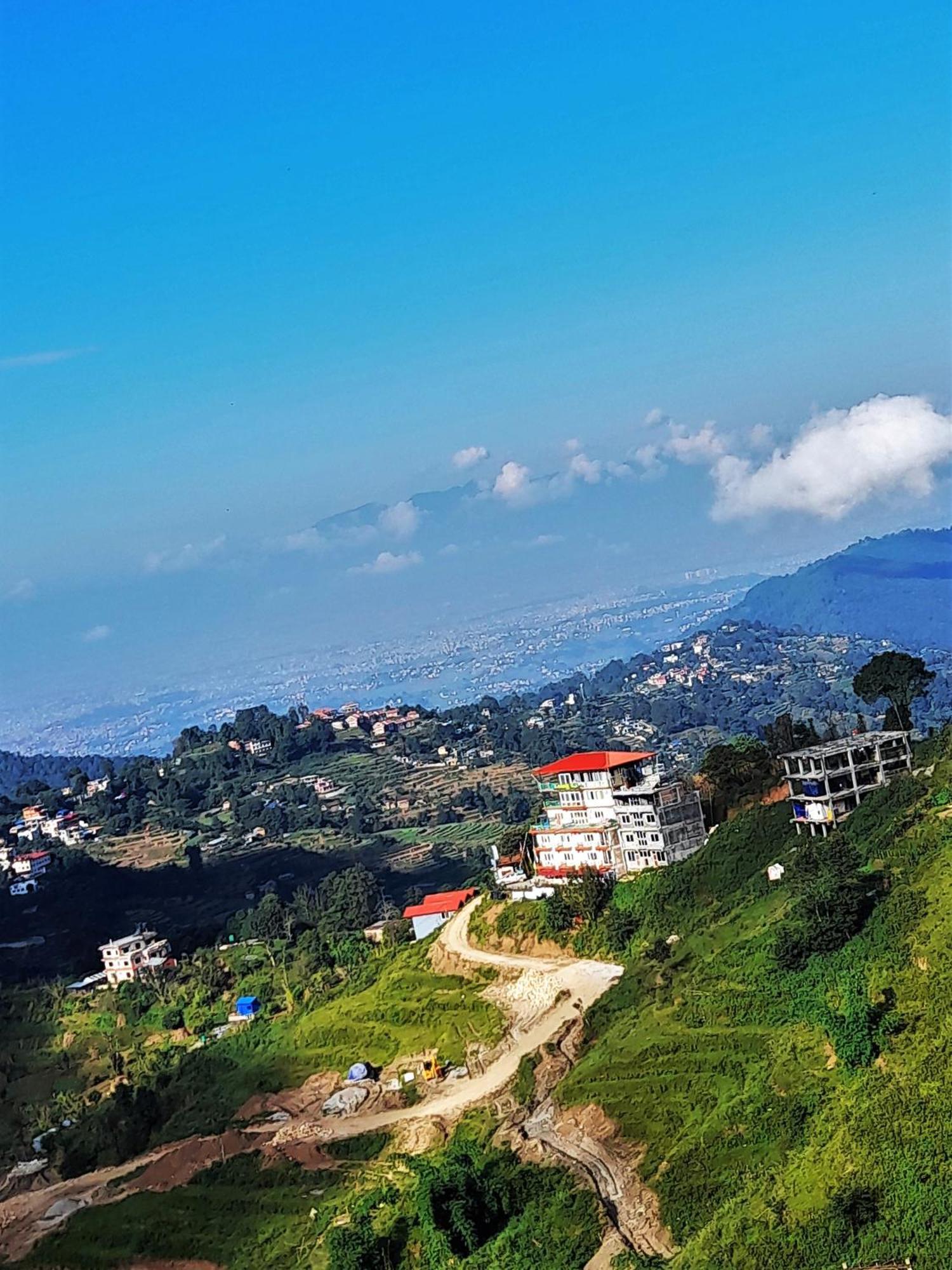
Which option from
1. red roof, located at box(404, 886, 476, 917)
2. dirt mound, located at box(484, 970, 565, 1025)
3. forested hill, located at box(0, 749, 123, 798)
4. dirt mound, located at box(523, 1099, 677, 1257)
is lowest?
dirt mound, located at box(523, 1099, 677, 1257)

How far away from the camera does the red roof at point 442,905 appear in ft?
142

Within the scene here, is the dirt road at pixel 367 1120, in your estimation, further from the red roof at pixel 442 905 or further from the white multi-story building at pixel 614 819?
the red roof at pixel 442 905

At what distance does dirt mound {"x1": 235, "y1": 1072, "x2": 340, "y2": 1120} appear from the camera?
105ft

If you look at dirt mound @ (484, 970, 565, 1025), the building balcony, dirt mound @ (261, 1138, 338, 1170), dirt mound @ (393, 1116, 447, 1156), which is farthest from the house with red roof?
dirt mound @ (393, 1116, 447, 1156)

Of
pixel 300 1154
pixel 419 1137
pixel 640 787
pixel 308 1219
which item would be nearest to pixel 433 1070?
pixel 419 1137

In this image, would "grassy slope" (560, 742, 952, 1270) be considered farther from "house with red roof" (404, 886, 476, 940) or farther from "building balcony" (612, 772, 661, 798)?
"house with red roof" (404, 886, 476, 940)

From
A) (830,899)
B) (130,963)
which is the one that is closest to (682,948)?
(830,899)

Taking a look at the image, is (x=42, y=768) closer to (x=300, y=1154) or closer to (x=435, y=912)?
(x=435, y=912)

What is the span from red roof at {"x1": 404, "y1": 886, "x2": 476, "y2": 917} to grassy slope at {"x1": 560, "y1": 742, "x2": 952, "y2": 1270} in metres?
11.1

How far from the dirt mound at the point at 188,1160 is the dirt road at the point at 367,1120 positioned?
0.09 feet

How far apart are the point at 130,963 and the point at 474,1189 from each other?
36.5 meters

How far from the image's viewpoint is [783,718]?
43906 mm

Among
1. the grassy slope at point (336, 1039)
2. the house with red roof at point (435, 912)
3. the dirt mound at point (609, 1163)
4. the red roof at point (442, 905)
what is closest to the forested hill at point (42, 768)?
the red roof at point (442, 905)

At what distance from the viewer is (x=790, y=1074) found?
2220 centimetres
